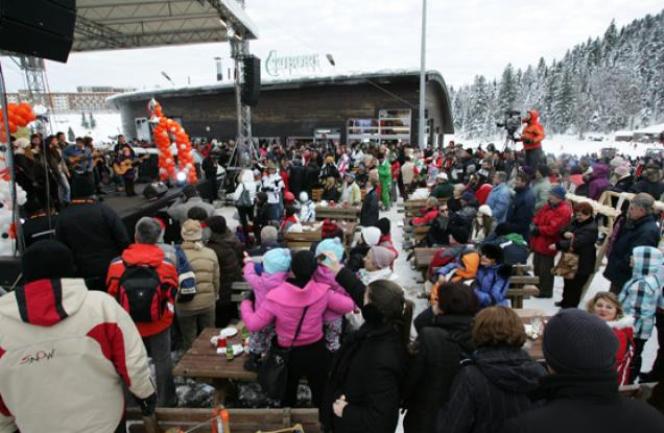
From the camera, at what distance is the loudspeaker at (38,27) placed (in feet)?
12.2

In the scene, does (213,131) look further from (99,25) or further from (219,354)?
(219,354)

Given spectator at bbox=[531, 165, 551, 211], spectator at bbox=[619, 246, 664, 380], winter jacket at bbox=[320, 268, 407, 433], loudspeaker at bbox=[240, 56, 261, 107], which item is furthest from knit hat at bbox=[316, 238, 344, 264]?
loudspeaker at bbox=[240, 56, 261, 107]

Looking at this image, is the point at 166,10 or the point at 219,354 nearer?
the point at 219,354

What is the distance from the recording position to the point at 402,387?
220cm

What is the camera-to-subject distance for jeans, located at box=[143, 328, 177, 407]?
3346 millimetres

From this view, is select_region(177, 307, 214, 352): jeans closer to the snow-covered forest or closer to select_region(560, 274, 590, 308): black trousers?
Answer: select_region(560, 274, 590, 308): black trousers

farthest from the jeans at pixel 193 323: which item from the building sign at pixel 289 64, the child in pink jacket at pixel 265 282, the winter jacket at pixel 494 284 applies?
the building sign at pixel 289 64

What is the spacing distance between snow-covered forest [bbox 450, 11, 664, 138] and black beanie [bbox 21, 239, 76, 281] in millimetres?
69963

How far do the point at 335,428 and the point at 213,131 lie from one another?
23605 mm

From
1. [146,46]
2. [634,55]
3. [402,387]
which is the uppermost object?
[634,55]

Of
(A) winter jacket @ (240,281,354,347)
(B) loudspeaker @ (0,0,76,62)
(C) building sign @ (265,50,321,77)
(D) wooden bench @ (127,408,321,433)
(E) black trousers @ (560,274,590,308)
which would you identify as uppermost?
(C) building sign @ (265,50,321,77)

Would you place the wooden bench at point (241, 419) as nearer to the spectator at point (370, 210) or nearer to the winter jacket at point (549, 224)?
the winter jacket at point (549, 224)

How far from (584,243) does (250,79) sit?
10269 mm

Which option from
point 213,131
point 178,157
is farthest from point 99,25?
point 213,131
